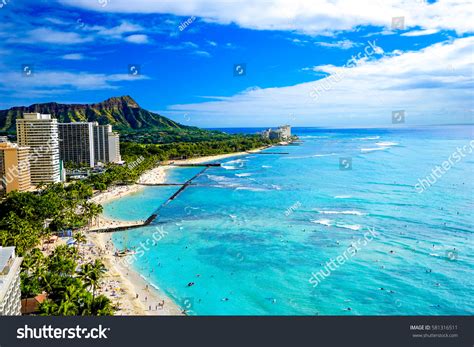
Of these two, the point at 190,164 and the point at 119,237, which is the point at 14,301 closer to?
the point at 119,237

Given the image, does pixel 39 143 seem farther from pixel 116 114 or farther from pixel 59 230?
pixel 116 114

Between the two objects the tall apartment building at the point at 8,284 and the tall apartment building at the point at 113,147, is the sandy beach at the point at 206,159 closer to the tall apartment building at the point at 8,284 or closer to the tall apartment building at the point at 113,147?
the tall apartment building at the point at 113,147

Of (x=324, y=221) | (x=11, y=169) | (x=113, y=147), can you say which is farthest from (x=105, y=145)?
(x=324, y=221)

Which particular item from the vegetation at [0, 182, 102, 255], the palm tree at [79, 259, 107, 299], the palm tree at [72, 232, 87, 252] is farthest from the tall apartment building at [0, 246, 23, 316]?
the palm tree at [72, 232, 87, 252]

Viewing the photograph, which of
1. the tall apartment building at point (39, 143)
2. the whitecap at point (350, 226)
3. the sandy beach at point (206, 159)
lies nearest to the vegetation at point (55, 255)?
the tall apartment building at point (39, 143)

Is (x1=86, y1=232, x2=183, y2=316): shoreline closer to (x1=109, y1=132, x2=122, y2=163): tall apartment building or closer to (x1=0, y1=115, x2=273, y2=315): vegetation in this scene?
(x1=0, y1=115, x2=273, y2=315): vegetation

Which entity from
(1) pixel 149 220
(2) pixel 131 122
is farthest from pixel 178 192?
(2) pixel 131 122
